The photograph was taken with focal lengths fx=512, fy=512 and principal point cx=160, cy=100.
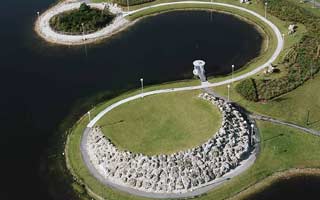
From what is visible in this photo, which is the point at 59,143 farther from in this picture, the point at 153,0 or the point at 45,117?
the point at 153,0

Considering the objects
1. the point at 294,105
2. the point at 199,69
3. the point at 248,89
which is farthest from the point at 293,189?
the point at 199,69

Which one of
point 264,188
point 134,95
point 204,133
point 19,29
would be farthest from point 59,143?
point 19,29

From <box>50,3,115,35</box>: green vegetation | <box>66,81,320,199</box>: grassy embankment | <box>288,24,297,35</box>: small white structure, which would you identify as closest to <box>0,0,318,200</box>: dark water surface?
<box>66,81,320,199</box>: grassy embankment

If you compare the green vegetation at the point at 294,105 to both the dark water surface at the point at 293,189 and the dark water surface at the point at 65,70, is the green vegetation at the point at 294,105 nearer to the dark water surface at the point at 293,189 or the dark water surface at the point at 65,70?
the dark water surface at the point at 65,70

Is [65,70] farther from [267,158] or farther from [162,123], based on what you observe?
[267,158]

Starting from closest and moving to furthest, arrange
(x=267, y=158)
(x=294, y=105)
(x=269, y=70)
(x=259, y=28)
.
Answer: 1. (x=267, y=158)
2. (x=294, y=105)
3. (x=269, y=70)
4. (x=259, y=28)

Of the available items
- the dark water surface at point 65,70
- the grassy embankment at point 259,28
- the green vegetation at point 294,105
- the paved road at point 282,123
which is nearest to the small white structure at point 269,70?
the grassy embankment at point 259,28
